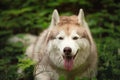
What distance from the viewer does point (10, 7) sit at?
31.7ft

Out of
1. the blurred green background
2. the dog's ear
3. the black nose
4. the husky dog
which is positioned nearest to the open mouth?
the husky dog

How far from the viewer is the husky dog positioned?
5571mm

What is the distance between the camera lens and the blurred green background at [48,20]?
7051 millimetres

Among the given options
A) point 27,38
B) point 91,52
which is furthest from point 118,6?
point 91,52

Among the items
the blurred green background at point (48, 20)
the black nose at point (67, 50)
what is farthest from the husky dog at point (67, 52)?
the blurred green background at point (48, 20)

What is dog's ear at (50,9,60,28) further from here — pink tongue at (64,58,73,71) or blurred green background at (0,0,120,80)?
blurred green background at (0,0,120,80)

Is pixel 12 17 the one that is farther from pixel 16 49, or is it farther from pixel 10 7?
pixel 16 49

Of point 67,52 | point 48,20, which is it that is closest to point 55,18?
point 67,52

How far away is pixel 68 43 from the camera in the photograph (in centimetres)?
545

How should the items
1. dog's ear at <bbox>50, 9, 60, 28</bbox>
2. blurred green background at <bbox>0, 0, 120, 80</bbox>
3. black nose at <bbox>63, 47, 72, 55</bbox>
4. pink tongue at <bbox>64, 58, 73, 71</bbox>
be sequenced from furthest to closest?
1. blurred green background at <bbox>0, 0, 120, 80</bbox>
2. dog's ear at <bbox>50, 9, 60, 28</bbox>
3. pink tongue at <bbox>64, 58, 73, 71</bbox>
4. black nose at <bbox>63, 47, 72, 55</bbox>

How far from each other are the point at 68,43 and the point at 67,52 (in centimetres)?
14

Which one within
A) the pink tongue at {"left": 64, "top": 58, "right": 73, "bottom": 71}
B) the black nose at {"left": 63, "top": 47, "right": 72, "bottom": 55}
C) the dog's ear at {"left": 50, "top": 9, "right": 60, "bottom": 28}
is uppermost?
the dog's ear at {"left": 50, "top": 9, "right": 60, "bottom": 28}

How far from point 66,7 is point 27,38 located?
5.65ft

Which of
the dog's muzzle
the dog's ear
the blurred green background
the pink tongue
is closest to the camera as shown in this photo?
the dog's muzzle
